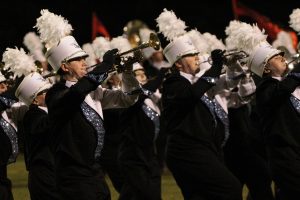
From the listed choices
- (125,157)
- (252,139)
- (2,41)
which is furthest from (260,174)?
(2,41)

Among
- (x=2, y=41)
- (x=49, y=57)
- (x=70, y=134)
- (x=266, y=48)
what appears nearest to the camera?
(x=70, y=134)

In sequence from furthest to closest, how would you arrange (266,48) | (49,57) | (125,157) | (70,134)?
(125,157) → (266,48) → (49,57) → (70,134)

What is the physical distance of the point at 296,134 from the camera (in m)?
7.05

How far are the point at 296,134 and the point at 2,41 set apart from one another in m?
12.4

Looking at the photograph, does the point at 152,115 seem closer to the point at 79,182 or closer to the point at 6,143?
the point at 6,143

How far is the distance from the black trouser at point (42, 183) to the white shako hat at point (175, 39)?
155 centimetres

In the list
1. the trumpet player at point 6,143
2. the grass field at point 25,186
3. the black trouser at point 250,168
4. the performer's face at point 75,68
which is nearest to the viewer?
the performer's face at point 75,68

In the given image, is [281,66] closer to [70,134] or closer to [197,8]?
[70,134]

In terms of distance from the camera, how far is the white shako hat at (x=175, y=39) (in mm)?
7637

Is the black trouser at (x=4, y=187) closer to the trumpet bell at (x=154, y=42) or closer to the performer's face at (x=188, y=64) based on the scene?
the trumpet bell at (x=154, y=42)

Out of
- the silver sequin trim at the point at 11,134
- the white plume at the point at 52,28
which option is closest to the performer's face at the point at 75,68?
the white plume at the point at 52,28

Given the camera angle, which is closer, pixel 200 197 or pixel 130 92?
pixel 200 197

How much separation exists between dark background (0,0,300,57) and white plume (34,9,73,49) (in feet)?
39.4

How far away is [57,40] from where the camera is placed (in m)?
6.95
